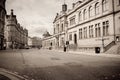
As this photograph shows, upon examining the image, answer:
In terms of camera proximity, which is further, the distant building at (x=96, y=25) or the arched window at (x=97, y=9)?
the arched window at (x=97, y=9)

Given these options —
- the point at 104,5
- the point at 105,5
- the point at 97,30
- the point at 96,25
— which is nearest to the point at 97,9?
the point at 104,5

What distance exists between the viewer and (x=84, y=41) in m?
34.4

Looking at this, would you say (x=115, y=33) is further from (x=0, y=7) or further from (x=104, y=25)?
(x=0, y=7)

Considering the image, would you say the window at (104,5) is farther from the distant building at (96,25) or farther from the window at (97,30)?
the window at (97,30)

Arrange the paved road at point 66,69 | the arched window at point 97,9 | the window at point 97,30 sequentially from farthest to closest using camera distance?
1. the arched window at point 97,9
2. the window at point 97,30
3. the paved road at point 66,69

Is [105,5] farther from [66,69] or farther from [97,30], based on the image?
[66,69]

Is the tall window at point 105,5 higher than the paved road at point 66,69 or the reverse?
higher

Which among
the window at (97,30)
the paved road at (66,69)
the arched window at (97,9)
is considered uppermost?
the arched window at (97,9)

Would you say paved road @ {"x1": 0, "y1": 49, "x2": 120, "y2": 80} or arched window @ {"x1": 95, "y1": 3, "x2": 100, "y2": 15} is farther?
arched window @ {"x1": 95, "y1": 3, "x2": 100, "y2": 15}

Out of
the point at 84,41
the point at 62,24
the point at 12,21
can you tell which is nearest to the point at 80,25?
the point at 84,41

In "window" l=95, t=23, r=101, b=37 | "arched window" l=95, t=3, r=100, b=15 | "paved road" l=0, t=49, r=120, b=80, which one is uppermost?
"arched window" l=95, t=3, r=100, b=15

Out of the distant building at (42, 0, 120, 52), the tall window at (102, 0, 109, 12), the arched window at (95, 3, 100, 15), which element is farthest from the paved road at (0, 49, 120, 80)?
the arched window at (95, 3, 100, 15)

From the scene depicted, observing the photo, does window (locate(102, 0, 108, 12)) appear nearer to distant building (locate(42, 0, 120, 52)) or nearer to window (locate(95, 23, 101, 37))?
distant building (locate(42, 0, 120, 52))

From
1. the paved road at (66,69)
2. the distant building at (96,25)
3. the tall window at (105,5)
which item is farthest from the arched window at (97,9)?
the paved road at (66,69)
